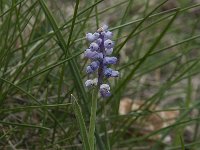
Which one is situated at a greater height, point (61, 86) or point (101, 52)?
point (61, 86)

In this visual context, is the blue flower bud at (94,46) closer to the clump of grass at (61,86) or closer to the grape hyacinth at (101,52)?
the grape hyacinth at (101,52)

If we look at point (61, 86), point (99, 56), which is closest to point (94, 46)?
point (99, 56)

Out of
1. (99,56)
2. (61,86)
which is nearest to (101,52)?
(99,56)

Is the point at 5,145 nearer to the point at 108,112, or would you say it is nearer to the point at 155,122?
the point at 108,112

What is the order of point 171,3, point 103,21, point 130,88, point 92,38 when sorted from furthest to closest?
point 171,3 < point 103,21 < point 130,88 < point 92,38

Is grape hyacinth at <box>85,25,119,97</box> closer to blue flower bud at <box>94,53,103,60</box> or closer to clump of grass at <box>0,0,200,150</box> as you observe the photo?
blue flower bud at <box>94,53,103,60</box>

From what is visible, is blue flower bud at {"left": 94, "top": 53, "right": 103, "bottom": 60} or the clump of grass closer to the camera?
blue flower bud at {"left": 94, "top": 53, "right": 103, "bottom": 60}

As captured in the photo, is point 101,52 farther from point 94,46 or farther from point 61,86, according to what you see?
point 61,86

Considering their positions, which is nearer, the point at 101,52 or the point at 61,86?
the point at 101,52

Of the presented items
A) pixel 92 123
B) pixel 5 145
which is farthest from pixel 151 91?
pixel 92 123

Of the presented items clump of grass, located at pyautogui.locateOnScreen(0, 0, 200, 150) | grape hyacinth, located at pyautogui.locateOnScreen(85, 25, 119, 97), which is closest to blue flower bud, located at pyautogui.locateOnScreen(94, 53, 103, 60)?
grape hyacinth, located at pyautogui.locateOnScreen(85, 25, 119, 97)

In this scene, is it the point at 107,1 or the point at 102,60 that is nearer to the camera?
the point at 102,60
